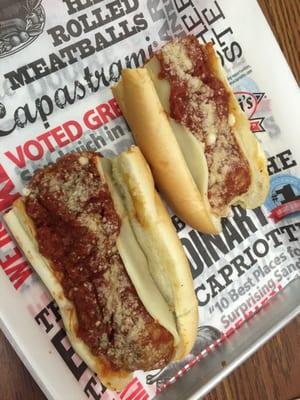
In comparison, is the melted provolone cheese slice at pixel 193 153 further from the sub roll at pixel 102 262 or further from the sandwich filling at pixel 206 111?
the sub roll at pixel 102 262

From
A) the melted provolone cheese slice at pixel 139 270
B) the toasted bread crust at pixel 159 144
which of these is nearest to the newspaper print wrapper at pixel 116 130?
the toasted bread crust at pixel 159 144

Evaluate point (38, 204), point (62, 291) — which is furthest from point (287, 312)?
point (38, 204)

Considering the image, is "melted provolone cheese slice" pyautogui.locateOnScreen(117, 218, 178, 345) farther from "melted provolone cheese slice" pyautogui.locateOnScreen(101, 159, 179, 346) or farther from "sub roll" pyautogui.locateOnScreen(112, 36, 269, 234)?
"sub roll" pyautogui.locateOnScreen(112, 36, 269, 234)

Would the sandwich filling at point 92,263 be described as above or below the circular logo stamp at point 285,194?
above

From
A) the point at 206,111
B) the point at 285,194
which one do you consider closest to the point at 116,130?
the point at 206,111

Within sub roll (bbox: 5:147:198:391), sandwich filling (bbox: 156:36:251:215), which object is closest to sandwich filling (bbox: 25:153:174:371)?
A: sub roll (bbox: 5:147:198:391)

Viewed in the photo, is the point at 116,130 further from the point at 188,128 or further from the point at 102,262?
the point at 102,262

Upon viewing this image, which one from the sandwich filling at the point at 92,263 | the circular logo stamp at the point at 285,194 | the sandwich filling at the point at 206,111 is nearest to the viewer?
the sandwich filling at the point at 92,263

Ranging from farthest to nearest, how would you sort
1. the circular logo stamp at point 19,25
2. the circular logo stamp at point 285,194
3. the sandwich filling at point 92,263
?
the circular logo stamp at point 285,194 → the circular logo stamp at point 19,25 → the sandwich filling at point 92,263
